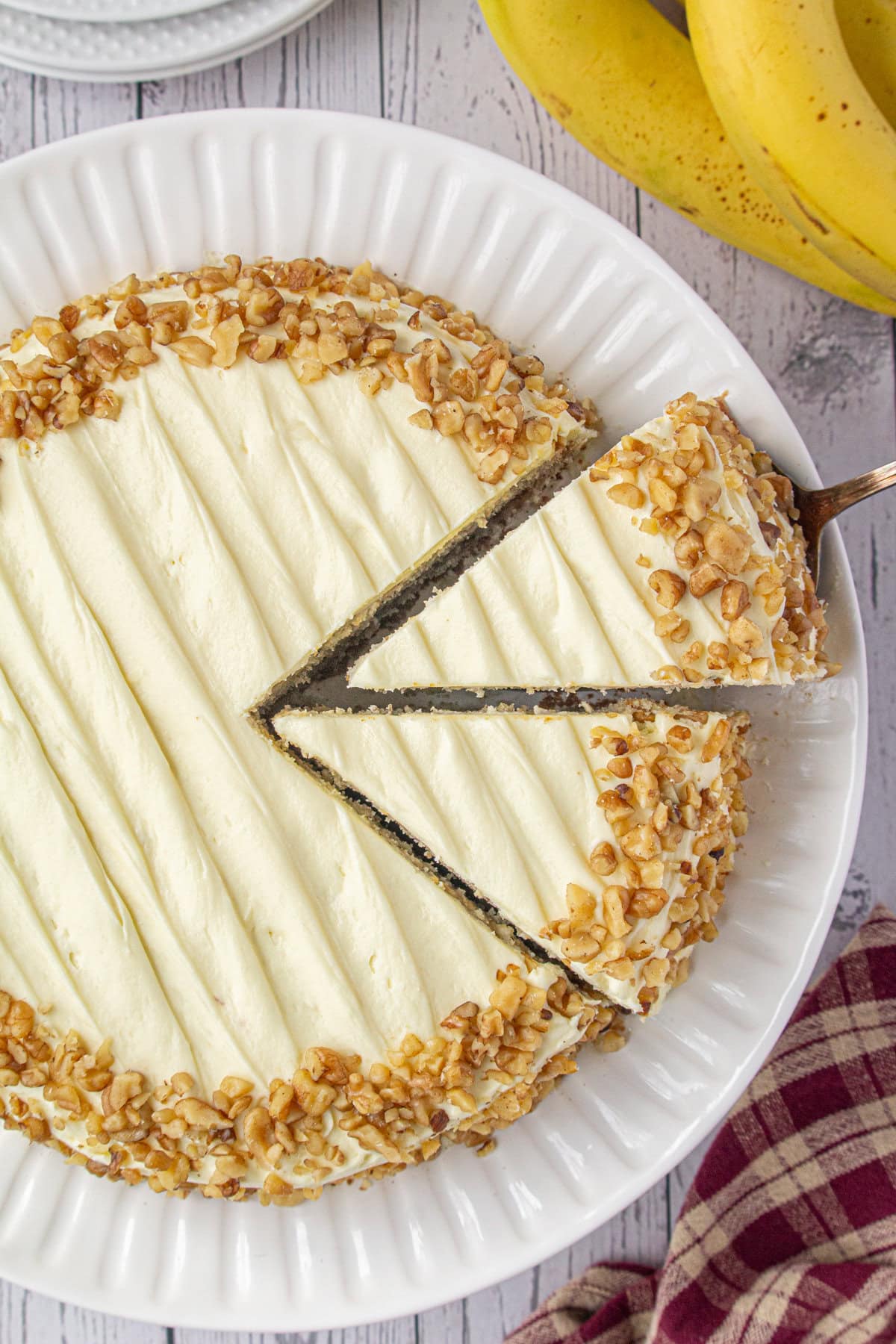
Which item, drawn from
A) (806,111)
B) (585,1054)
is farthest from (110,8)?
(585,1054)

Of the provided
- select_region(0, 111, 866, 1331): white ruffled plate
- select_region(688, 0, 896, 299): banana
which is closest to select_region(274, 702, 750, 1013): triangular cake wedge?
select_region(0, 111, 866, 1331): white ruffled plate

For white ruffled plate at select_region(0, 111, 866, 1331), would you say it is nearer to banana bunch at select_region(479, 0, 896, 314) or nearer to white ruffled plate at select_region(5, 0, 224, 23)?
banana bunch at select_region(479, 0, 896, 314)

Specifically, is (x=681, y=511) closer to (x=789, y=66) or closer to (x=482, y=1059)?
(x=789, y=66)

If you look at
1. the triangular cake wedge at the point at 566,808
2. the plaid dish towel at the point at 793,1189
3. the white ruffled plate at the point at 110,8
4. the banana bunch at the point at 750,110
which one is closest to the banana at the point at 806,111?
the banana bunch at the point at 750,110

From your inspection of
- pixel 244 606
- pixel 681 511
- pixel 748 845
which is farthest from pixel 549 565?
pixel 748 845

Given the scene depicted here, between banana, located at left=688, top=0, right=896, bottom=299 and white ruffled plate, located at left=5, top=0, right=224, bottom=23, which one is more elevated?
white ruffled plate, located at left=5, top=0, right=224, bottom=23

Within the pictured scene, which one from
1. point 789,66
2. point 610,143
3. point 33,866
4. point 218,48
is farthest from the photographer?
point 218,48
